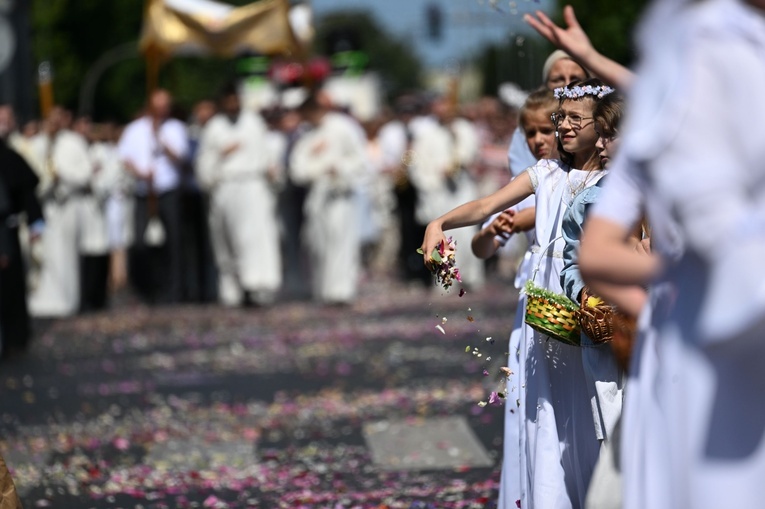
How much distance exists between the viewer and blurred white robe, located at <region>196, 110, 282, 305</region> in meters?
18.3

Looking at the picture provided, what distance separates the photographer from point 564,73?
628cm

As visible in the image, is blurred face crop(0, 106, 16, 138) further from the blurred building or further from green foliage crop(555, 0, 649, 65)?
green foliage crop(555, 0, 649, 65)

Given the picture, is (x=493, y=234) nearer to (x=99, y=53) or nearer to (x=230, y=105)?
(x=230, y=105)

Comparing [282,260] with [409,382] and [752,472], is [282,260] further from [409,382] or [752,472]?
[752,472]

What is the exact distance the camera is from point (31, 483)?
26.3 ft

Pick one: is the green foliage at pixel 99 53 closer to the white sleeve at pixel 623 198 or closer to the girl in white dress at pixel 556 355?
the girl in white dress at pixel 556 355

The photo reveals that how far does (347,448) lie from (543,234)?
157 inches

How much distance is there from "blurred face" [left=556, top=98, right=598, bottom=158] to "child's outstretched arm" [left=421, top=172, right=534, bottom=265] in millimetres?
183

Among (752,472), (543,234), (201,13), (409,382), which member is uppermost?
(201,13)

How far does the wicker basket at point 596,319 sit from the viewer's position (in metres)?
4.48

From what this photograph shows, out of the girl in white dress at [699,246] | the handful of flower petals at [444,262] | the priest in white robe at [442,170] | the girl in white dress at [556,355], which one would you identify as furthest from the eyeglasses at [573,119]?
the priest in white robe at [442,170]

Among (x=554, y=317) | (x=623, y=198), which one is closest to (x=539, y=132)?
(x=554, y=317)

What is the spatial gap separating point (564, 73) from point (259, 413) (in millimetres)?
4610

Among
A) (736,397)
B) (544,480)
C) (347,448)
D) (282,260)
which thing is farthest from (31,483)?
(282,260)
